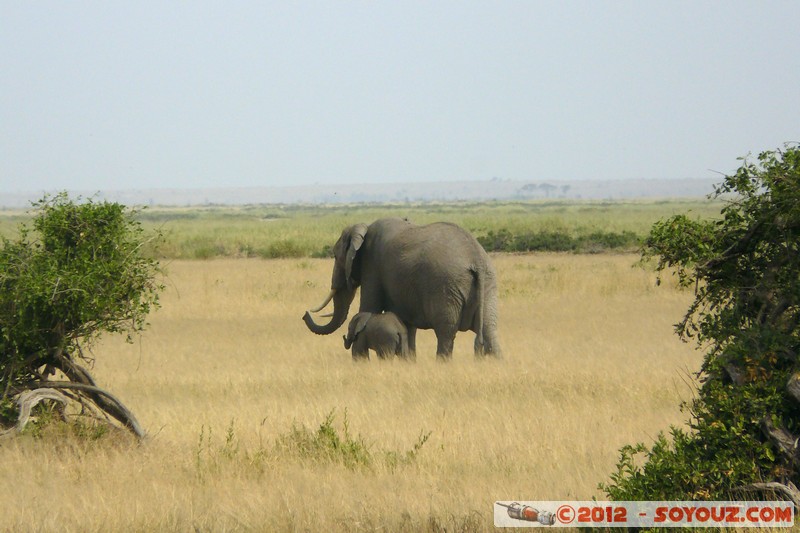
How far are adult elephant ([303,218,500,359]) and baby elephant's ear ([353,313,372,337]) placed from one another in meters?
0.45

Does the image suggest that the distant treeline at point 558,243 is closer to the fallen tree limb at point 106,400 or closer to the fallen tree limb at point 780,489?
the fallen tree limb at point 106,400

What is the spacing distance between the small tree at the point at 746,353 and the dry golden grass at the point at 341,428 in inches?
36.5

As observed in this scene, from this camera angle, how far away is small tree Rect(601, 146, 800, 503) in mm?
6441

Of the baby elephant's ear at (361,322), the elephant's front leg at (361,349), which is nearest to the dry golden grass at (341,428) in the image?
the elephant's front leg at (361,349)

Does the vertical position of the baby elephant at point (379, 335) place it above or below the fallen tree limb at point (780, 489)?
below

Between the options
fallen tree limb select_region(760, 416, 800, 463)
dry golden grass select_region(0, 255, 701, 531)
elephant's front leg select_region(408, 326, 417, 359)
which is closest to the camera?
fallen tree limb select_region(760, 416, 800, 463)

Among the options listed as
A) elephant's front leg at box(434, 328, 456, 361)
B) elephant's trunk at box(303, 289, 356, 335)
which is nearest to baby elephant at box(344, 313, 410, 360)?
elephant's front leg at box(434, 328, 456, 361)

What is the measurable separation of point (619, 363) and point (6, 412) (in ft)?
25.9

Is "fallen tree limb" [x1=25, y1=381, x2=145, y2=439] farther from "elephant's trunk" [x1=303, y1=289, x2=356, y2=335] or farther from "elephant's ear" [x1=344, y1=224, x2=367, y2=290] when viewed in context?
"elephant's trunk" [x1=303, y1=289, x2=356, y2=335]

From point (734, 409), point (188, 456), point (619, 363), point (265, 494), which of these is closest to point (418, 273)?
point (619, 363)

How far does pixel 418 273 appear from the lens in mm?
13789

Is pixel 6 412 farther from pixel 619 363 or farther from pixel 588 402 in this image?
pixel 619 363

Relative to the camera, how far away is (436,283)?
13602 millimetres

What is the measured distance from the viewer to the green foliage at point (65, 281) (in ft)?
29.1
